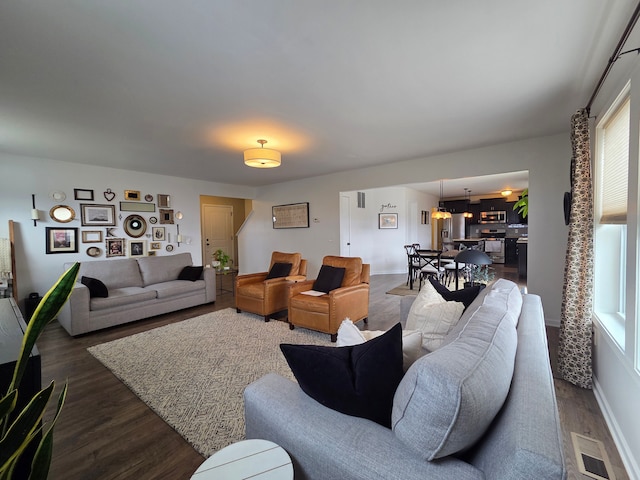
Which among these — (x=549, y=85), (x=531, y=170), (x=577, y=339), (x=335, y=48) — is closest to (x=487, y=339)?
(x=335, y=48)

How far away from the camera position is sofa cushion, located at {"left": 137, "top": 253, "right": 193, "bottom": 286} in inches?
180

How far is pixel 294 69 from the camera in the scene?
1.99 metres

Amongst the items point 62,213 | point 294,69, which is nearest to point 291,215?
point 62,213

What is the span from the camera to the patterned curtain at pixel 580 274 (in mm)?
2277

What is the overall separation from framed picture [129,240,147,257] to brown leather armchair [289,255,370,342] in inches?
135

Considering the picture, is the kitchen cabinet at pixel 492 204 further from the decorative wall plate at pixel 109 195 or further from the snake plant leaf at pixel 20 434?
the snake plant leaf at pixel 20 434

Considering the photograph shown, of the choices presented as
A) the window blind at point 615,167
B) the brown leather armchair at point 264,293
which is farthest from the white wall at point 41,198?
the window blind at point 615,167

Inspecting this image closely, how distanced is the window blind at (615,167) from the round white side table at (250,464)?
8.24ft

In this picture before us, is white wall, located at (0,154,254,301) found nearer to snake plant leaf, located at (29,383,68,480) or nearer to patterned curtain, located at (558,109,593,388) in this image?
snake plant leaf, located at (29,383,68,480)

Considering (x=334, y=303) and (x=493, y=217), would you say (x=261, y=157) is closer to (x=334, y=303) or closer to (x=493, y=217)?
(x=334, y=303)

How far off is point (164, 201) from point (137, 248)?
1031 millimetres

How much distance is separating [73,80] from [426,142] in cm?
367

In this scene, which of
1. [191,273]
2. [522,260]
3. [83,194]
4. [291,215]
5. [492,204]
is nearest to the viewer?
[83,194]

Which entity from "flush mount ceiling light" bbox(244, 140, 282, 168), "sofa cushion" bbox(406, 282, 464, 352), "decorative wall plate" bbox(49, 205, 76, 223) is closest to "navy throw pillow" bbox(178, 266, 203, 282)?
"decorative wall plate" bbox(49, 205, 76, 223)
